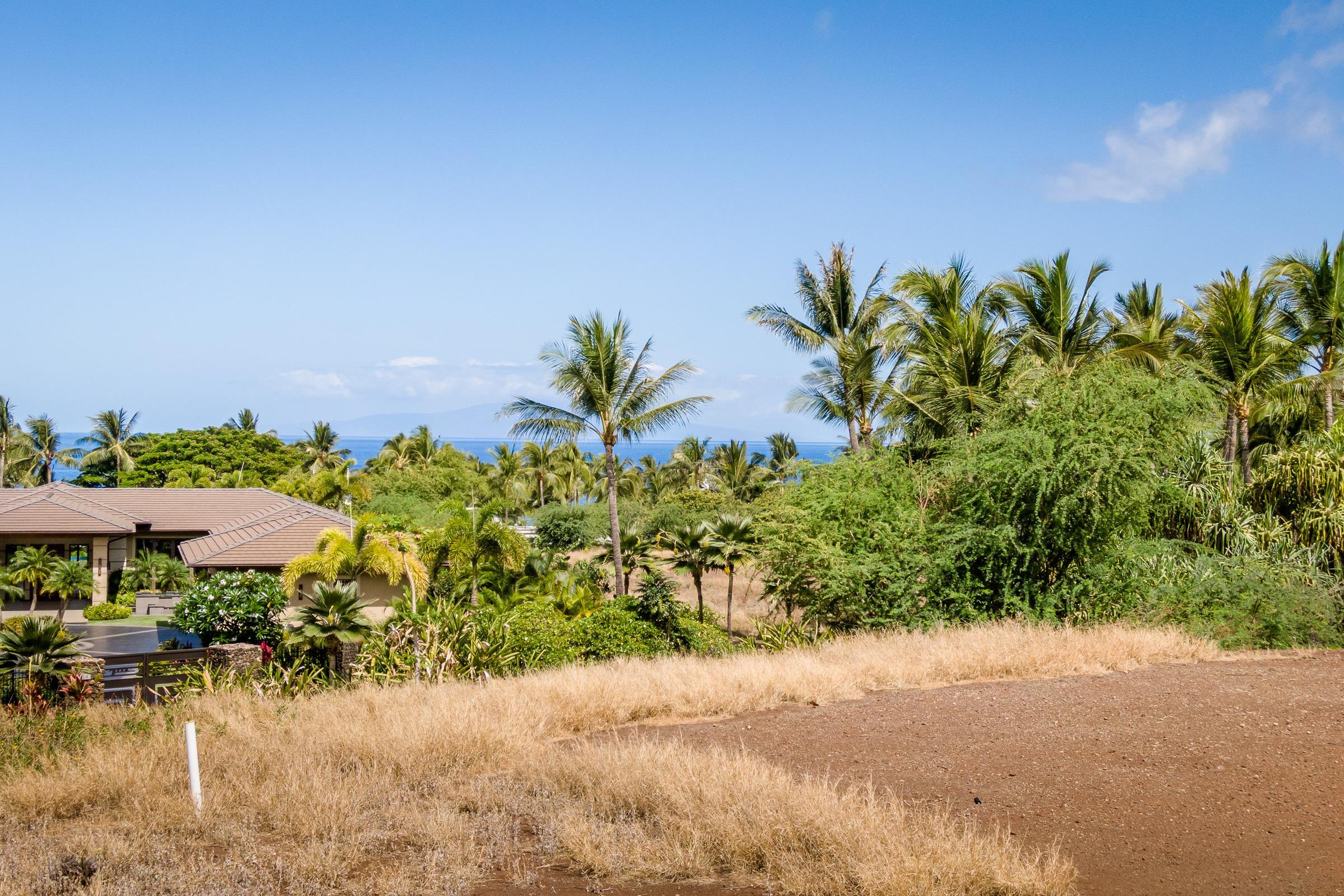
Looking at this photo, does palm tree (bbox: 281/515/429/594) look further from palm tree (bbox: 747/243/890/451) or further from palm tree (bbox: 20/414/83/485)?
palm tree (bbox: 20/414/83/485)

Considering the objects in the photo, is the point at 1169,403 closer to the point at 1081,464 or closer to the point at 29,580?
the point at 1081,464

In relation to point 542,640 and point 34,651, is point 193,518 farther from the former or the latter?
point 542,640

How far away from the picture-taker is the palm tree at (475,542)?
23.7 metres

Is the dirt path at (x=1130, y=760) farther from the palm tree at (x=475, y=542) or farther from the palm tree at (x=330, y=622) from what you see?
the palm tree at (x=475, y=542)

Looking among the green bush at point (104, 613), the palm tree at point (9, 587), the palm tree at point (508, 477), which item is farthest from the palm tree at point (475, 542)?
the palm tree at point (508, 477)

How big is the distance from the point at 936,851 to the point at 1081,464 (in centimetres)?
1129

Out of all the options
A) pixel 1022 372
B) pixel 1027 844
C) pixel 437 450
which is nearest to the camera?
pixel 1027 844

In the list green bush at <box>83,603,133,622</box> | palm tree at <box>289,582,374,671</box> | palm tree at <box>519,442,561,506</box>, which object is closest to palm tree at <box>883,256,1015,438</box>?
palm tree at <box>289,582,374,671</box>

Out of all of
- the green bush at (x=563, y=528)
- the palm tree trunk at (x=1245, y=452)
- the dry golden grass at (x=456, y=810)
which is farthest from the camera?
the green bush at (x=563, y=528)

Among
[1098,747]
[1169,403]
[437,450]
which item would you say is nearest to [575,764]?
[1098,747]

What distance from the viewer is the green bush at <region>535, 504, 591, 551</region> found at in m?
53.2

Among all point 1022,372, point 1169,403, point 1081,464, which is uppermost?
point 1022,372

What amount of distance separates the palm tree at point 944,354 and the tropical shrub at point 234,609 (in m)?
16.8

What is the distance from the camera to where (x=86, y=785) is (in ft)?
24.8
